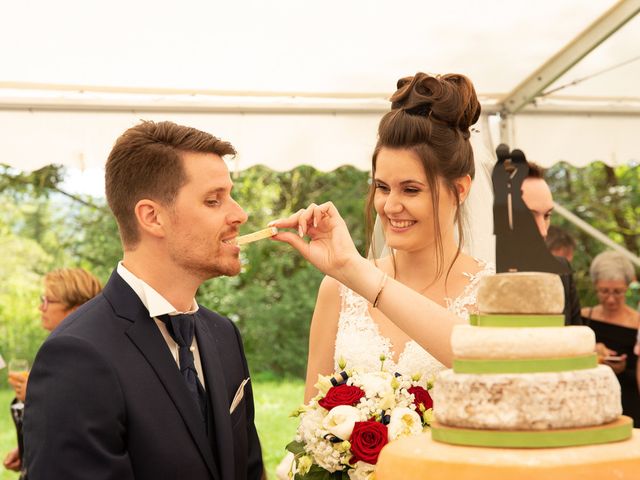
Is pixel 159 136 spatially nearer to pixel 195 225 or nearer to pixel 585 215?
pixel 195 225

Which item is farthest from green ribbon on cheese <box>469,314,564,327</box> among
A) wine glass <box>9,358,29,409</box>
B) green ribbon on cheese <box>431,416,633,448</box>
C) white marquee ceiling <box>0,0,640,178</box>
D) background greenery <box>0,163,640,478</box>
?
background greenery <box>0,163,640,478</box>

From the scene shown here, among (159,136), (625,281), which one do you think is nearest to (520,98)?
(625,281)

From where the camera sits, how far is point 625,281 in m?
6.52

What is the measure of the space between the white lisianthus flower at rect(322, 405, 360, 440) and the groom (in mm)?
376

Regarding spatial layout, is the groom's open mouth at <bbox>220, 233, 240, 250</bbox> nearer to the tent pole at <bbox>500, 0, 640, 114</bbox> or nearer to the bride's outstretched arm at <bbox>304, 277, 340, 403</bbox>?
the bride's outstretched arm at <bbox>304, 277, 340, 403</bbox>

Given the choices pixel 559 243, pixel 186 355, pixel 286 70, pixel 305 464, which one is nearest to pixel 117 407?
pixel 186 355

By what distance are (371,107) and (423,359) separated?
3668 millimetres

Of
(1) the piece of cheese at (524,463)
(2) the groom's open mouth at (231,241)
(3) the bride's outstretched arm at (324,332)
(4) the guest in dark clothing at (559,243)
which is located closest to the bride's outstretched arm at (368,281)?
(2) the groom's open mouth at (231,241)

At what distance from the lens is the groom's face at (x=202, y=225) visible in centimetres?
284

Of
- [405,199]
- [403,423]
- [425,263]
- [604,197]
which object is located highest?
[604,197]

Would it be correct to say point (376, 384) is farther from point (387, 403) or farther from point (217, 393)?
point (217, 393)

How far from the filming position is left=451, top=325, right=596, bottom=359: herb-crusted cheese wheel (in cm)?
146

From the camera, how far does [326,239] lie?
279 centimetres

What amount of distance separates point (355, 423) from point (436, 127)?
51.9 inches
